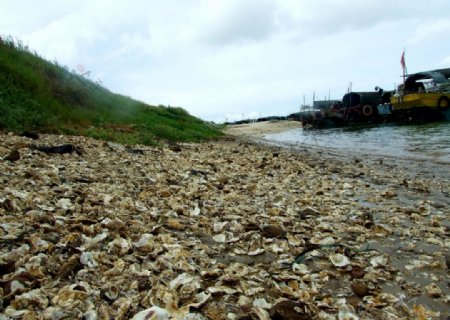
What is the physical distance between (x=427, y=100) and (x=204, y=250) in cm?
4826

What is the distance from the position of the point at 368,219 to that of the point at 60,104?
1427 centimetres

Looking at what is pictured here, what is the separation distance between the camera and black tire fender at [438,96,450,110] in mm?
43828

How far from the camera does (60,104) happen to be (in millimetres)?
15969

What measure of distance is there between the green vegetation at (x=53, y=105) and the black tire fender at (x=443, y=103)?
121ft

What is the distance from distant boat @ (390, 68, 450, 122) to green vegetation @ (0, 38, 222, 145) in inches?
1435

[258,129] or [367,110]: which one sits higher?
[367,110]

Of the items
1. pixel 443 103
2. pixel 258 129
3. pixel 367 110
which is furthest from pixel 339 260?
pixel 258 129

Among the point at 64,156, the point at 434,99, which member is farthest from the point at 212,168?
the point at 434,99

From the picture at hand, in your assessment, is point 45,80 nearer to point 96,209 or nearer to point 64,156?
point 64,156

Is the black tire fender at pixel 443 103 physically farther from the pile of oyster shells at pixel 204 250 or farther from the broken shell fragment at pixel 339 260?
the broken shell fragment at pixel 339 260

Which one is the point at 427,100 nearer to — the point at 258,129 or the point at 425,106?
the point at 425,106

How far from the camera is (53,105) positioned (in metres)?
15.1

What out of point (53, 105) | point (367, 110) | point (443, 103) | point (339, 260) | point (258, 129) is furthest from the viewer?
point (258, 129)

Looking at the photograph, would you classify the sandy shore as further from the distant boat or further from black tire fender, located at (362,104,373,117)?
the distant boat
